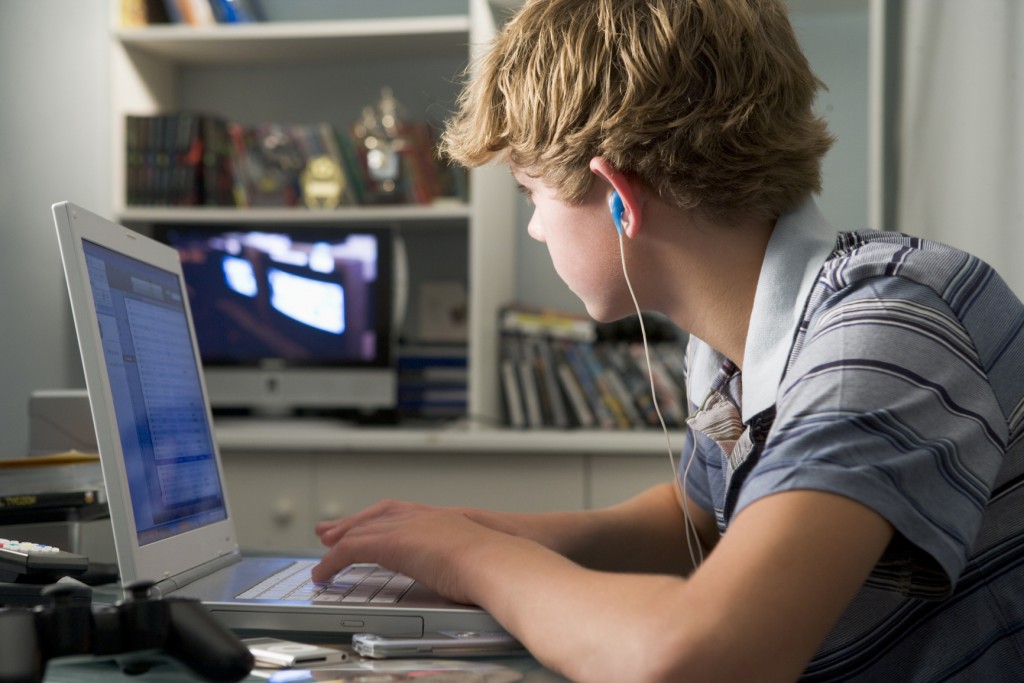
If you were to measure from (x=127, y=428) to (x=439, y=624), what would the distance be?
12.2 inches

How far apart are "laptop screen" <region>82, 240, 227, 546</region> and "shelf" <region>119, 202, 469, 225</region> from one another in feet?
4.55

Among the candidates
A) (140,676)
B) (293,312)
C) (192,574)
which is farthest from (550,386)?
(140,676)

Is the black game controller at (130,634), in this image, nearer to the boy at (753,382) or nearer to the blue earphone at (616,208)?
the boy at (753,382)

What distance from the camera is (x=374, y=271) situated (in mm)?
2516

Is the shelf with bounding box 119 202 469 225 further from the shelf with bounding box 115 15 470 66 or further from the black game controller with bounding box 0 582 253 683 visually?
the black game controller with bounding box 0 582 253 683

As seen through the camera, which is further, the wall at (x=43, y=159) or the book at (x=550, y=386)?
the book at (x=550, y=386)

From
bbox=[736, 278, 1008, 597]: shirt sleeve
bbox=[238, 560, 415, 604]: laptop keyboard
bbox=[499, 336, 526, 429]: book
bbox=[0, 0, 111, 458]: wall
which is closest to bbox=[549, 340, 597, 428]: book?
bbox=[499, 336, 526, 429]: book

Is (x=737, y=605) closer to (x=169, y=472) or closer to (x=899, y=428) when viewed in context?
(x=899, y=428)

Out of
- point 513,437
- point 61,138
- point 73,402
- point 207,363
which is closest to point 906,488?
point 73,402

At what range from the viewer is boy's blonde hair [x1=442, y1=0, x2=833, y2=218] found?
862 millimetres

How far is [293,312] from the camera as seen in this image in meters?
2.54

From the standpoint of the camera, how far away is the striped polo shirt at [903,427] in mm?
664

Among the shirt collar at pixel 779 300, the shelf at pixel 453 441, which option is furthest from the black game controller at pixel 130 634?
the shelf at pixel 453 441

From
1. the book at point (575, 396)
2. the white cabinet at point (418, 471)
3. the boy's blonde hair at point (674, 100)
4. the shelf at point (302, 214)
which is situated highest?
the boy's blonde hair at point (674, 100)
